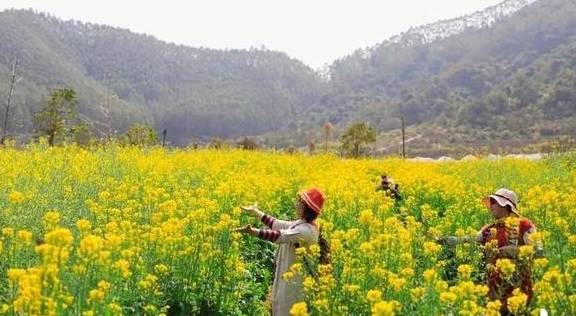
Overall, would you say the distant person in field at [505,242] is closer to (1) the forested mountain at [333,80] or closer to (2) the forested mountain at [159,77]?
(1) the forested mountain at [333,80]

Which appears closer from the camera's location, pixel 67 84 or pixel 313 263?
pixel 313 263

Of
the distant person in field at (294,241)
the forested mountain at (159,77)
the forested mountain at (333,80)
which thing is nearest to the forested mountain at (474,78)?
the forested mountain at (333,80)

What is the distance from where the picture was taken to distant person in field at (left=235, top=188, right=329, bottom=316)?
223 inches

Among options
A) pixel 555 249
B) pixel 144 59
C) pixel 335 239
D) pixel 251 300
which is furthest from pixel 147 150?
pixel 144 59

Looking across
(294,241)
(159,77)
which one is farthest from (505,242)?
(159,77)

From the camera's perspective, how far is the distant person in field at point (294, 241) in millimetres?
5668

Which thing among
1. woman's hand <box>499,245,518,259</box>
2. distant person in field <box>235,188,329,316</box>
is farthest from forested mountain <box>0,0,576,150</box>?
distant person in field <box>235,188,329,316</box>

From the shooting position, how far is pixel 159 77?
140250mm

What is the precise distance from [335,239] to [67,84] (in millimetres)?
101898

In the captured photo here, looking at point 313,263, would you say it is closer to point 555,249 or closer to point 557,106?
point 555,249

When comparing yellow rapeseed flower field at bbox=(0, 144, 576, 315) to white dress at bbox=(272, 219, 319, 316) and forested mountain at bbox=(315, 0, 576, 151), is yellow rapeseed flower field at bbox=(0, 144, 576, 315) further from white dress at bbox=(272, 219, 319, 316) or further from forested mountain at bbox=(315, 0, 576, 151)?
forested mountain at bbox=(315, 0, 576, 151)

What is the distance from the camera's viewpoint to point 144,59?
142 meters

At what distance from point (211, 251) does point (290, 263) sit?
85cm

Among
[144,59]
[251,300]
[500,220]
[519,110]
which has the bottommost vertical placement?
[251,300]
